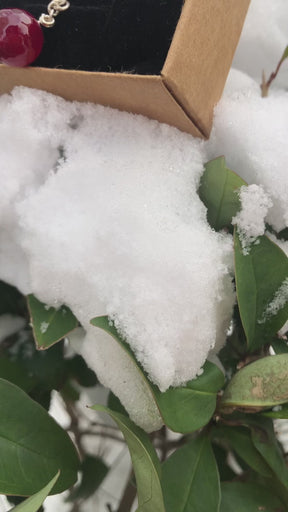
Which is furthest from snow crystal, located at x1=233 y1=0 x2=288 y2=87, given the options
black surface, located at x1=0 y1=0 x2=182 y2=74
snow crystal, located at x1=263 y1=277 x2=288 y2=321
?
snow crystal, located at x1=263 y1=277 x2=288 y2=321

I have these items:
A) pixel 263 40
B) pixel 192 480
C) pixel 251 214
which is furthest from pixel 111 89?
pixel 192 480

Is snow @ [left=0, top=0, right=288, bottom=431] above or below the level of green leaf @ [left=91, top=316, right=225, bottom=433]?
above

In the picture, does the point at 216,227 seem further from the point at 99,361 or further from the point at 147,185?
the point at 99,361

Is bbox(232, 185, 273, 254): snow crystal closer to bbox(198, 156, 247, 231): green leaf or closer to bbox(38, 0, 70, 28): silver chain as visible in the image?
bbox(198, 156, 247, 231): green leaf

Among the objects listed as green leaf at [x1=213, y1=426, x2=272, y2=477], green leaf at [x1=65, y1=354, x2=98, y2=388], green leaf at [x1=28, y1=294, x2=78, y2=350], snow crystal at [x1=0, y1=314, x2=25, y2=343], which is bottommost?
green leaf at [x1=65, y1=354, x2=98, y2=388]

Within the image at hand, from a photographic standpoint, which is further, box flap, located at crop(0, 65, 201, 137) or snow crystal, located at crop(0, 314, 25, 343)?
snow crystal, located at crop(0, 314, 25, 343)

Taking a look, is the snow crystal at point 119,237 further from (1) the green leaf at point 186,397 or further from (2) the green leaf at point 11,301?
(2) the green leaf at point 11,301

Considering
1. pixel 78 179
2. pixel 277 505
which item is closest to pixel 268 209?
pixel 78 179
